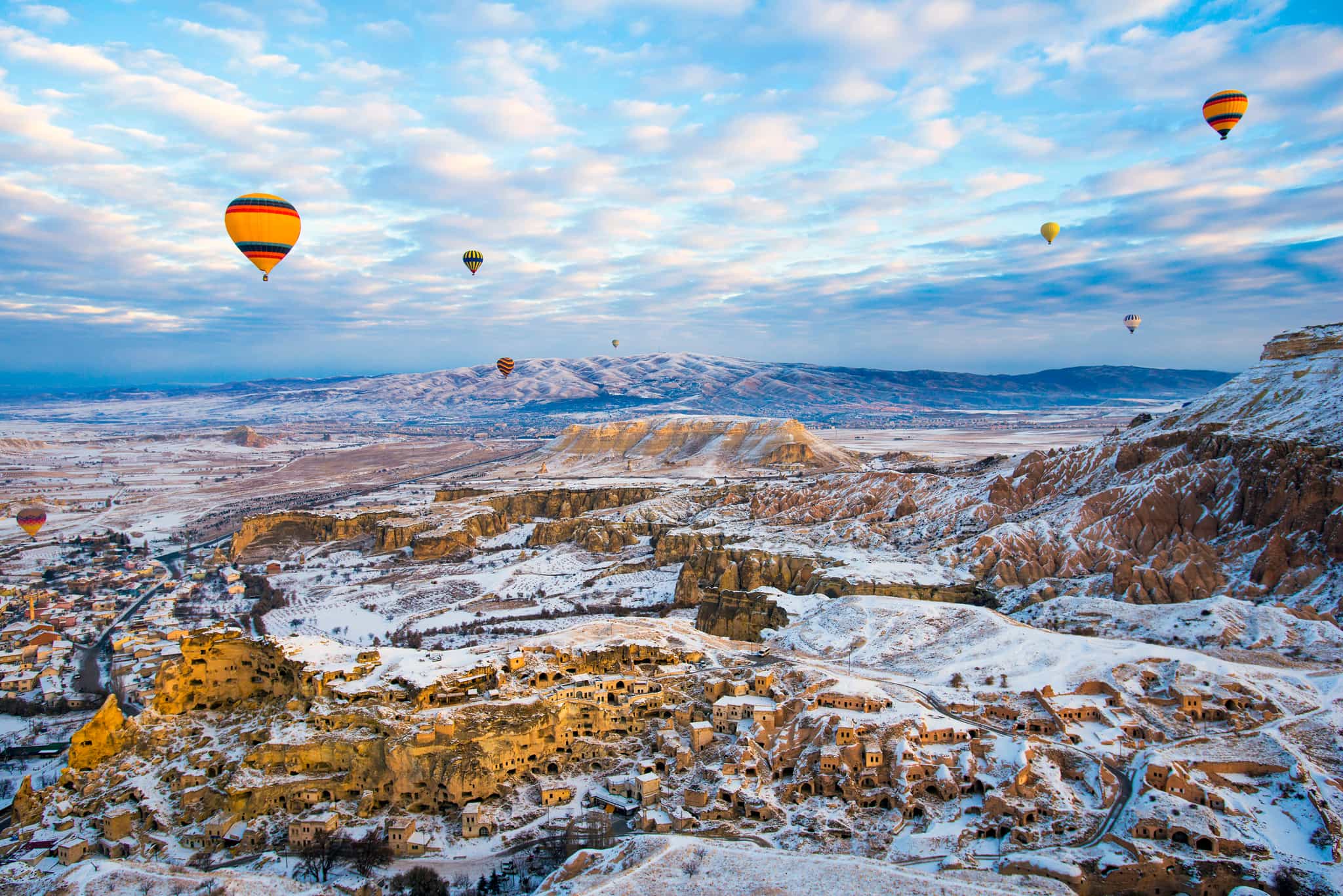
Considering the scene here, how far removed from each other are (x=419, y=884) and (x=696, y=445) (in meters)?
110

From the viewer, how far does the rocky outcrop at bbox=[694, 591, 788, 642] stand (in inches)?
1876

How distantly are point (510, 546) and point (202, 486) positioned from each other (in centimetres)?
6793

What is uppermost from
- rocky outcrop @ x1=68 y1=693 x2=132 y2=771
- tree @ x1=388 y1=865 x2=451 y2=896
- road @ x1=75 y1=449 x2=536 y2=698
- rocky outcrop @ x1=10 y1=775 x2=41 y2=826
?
rocky outcrop @ x1=68 y1=693 x2=132 y2=771

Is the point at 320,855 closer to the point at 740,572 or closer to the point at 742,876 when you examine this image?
the point at 742,876

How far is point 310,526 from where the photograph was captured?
277 feet

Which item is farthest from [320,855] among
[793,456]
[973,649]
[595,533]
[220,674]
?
[793,456]

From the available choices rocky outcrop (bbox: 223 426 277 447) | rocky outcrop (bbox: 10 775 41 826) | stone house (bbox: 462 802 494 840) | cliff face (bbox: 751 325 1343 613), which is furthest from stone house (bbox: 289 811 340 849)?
rocky outcrop (bbox: 223 426 277 447)

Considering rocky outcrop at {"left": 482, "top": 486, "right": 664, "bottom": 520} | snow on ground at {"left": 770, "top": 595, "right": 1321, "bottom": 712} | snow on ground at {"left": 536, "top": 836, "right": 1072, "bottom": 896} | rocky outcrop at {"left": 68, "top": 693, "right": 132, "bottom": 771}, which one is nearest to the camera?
snow on ground at {"left": 536, "top": 836, "right": 1072, "bottom": 896}

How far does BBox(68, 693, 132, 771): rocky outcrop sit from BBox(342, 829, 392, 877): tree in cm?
1088

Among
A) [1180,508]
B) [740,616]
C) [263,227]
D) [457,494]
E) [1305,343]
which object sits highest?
[263,227]

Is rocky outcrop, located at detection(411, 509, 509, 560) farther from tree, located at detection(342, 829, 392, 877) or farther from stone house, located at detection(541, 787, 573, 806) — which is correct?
tree, located at detection(342, 829, 392, 877)

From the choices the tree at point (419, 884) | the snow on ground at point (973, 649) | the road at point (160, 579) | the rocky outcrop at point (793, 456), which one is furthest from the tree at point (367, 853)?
the rocky outcrop at point (793, 456)

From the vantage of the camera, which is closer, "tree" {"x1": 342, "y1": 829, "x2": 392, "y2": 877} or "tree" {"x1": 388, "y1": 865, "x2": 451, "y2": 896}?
"tree" {"x1": 388, "y1": 865, "x2": 451, "y2": 896}

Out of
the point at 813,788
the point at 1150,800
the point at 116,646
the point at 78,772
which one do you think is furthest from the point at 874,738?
the point at 116,646
